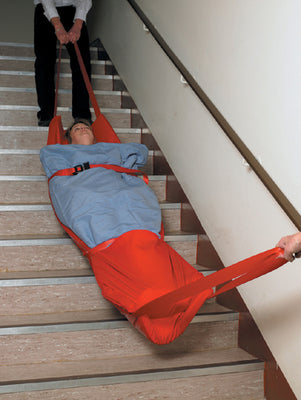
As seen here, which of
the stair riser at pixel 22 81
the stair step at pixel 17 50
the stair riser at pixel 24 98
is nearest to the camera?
the stair riser at pixel 24 98

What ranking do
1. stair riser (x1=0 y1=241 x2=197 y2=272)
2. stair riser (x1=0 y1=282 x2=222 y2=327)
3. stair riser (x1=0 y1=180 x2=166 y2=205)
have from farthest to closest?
stair riser (x1=0 y1=180 x2=166 y2=205) < stair riser (x1=0 y1=241 x2=197 y2=272) < stair riser (x1=0 y1=282 x2=222 y2=327)

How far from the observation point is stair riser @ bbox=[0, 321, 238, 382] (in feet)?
5.44

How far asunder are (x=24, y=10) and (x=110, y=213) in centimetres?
401

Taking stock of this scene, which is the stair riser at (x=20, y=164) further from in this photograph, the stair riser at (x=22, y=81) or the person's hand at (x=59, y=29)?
the stair riser at (x=22, y=81)

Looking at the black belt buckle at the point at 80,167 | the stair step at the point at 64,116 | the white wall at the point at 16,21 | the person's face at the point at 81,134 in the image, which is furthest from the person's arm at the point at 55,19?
the white wall at the point at 16,21

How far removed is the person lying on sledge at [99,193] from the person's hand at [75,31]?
86cm

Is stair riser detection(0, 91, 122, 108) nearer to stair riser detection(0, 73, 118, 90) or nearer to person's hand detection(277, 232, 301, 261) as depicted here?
stair riser detection(0, 73, 118, 90)

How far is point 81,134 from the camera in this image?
253 centimetres

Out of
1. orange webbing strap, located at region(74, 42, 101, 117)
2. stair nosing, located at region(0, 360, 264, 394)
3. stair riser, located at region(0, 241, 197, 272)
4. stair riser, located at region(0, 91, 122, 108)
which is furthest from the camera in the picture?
stair riser, located at region(0, 91, 122, 108)

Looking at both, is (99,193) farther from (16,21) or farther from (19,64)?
(16,21)

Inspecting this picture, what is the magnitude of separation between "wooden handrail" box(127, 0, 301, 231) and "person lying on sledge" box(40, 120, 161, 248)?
42 centimetres

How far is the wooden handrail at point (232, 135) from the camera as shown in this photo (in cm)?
158

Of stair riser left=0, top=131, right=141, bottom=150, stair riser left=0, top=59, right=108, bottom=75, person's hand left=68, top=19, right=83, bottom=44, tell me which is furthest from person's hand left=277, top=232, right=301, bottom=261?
stair riser left=0, top=59, right=108, bottom=75

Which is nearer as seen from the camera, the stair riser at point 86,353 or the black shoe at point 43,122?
Result: the stair riser at point 86,353
